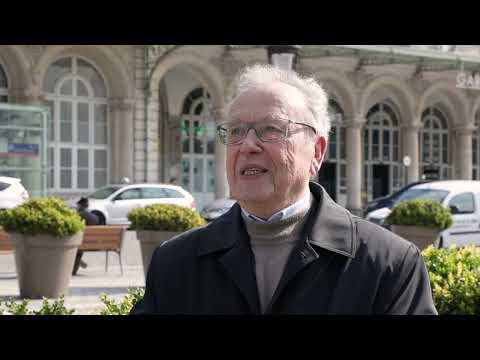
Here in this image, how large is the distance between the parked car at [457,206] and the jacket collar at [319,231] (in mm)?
16263

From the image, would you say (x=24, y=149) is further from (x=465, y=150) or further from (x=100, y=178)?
(x=465, y=150)

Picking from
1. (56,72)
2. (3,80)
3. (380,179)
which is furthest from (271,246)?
(380,179)

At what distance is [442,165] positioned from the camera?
46688 mm

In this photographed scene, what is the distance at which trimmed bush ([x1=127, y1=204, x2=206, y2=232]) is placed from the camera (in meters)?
13.9

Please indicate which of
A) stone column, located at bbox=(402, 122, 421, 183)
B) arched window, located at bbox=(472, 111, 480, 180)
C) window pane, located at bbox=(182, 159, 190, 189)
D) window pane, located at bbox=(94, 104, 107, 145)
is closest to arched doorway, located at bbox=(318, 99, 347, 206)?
stone column, located at bbox=(402, 122, 421, 183)

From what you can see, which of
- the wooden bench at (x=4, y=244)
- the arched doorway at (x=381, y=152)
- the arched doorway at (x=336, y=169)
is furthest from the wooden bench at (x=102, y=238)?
the arched doorway at (x=381, y=152)

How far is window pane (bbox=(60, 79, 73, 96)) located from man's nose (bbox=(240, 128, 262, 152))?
28.1 m

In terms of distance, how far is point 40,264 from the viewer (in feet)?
39.7

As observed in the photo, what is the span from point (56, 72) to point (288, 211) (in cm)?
2807

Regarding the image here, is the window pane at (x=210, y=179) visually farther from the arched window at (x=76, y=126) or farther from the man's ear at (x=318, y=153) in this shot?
the man's ear at (x=318, y=153)
